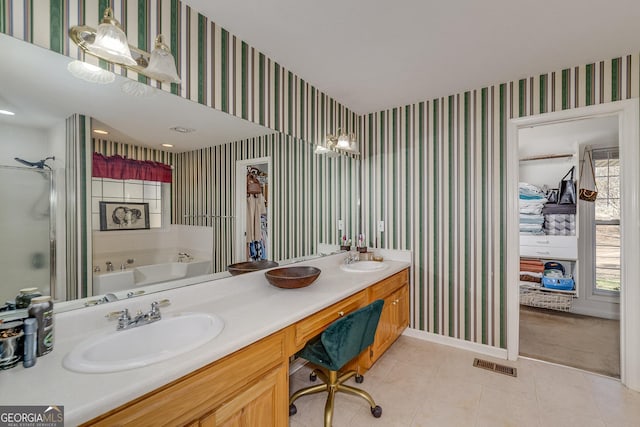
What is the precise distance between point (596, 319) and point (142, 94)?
4.93 m

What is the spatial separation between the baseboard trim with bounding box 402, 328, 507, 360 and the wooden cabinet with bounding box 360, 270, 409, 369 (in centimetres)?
13

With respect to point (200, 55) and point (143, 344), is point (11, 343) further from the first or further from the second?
point (200, 55)

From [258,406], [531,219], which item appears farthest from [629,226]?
[258,406]

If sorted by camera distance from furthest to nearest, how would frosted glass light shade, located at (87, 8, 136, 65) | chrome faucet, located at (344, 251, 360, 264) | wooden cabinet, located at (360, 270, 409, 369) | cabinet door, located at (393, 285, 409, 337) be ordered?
chrome faucet, located at (344, 251, 360, 264) → cabinet door, located at (393, 285, 409, 337) → wooden cabinet, located at (360, 270, 409, 369) → frosted glass light shade, located at (87, 8, 136, 65)

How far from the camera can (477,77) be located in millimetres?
2311

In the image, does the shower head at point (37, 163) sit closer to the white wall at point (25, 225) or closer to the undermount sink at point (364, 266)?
the white wall at point (25, 225)

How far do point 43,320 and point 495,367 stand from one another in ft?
9.49

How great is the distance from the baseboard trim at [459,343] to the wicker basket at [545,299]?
5.39 ft

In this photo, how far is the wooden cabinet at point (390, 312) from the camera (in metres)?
2.16

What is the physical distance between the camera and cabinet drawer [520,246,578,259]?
134 inches

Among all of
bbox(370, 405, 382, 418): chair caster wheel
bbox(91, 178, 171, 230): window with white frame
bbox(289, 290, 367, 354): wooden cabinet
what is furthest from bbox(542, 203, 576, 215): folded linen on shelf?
bbox(91, 178, 171, 230): window with white frame

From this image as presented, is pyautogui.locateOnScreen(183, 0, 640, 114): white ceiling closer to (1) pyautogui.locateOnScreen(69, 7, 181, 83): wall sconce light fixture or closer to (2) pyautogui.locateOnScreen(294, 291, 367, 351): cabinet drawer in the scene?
(1) pyautogui.locateOnScreen(69, 7, 181, 83): wall sconce light fixture

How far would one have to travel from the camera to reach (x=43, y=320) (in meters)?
0.92

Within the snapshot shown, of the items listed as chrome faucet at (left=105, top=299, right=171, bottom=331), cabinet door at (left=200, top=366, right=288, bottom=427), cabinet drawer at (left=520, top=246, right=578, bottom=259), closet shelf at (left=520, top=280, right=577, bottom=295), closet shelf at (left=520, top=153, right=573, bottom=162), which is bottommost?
closet shelf at (left=520, top=280, right=577, bottom=295)
